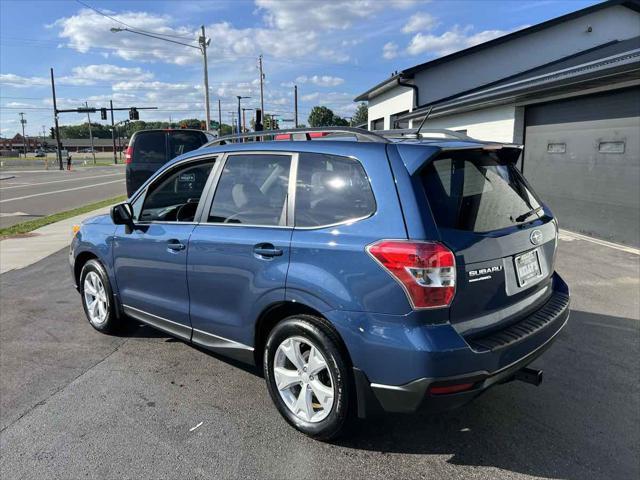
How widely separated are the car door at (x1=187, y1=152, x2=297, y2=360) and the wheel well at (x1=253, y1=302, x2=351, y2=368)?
5cm

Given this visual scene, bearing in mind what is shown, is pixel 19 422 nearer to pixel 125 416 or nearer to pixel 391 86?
pixel 125 416

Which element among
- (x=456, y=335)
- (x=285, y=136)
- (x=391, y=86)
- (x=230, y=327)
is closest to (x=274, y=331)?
(x=230, y=327)

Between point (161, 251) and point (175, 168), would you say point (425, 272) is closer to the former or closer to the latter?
point (161, 251)

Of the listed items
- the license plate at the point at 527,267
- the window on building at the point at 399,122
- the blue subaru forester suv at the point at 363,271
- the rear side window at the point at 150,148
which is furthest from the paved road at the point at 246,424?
the window on building at the point at 399,122

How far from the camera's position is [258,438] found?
296 cm

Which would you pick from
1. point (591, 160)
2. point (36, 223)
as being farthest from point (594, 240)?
point (36, 223)

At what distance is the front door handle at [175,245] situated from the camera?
11.7 ft

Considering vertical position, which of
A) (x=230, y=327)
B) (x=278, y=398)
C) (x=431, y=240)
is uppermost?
(x=431, y=240)

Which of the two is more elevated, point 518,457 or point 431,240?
point 431,240

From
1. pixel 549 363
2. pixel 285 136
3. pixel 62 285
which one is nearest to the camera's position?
pixel 285 136

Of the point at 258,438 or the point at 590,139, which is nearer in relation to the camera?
the point at 258,438

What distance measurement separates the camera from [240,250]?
123 inches

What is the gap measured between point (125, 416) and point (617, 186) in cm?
832

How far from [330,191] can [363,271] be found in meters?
0.58
